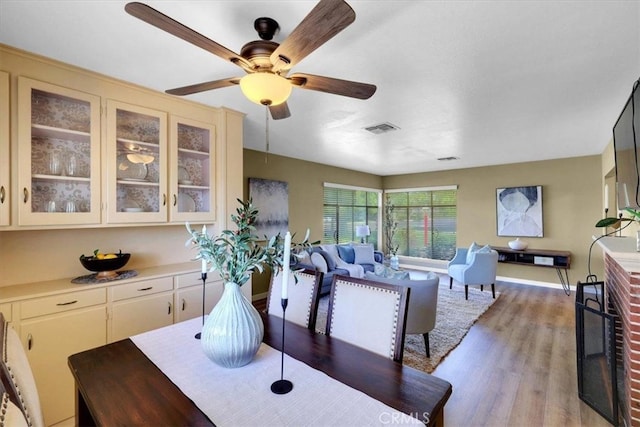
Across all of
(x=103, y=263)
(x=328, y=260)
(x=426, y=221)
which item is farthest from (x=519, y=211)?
(x=103, y=263)

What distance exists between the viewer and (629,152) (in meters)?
1.95

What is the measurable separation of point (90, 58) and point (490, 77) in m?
2.95

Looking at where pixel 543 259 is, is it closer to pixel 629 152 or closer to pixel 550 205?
pixel 550 205

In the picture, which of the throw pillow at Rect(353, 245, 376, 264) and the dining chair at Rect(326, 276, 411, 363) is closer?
the dining chair at Rect(326, 276, 411, 363)

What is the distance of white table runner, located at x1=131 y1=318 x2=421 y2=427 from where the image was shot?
925mm

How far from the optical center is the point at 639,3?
1421mm

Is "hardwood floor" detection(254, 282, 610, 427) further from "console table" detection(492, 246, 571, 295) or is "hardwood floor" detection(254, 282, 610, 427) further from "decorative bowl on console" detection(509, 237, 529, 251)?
"decorative bowl on console" detection(509, 237, 529, 251)

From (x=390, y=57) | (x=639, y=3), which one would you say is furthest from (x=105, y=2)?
(x=639, y=3)

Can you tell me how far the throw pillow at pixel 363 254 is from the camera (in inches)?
218

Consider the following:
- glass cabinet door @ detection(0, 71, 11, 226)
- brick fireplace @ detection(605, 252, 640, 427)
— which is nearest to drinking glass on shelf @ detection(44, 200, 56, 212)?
glass cabinet door @ detection(0, 71, 11, 226)

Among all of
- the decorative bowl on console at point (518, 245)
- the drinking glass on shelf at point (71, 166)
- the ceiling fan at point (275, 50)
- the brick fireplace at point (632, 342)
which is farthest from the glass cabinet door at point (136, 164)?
the decorative bowl on console at point (518, 245)

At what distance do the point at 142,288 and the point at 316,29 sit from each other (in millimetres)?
2309

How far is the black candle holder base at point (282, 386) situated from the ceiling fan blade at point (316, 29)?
1.39m

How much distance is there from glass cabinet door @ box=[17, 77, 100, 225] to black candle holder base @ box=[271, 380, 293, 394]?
2021 millimetres
